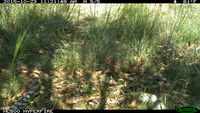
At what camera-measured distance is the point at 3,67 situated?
2.82 m

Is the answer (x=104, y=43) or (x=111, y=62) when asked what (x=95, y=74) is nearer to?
(x=111, y=62)

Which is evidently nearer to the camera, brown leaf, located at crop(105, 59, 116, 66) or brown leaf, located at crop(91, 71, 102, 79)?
brown leaf, located at crop(91, 71, 102, 79)

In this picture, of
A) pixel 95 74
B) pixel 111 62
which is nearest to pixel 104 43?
pixel 111 62

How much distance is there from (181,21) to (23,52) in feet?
5.99

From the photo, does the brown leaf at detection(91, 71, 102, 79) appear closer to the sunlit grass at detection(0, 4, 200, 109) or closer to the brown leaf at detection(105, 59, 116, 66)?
the sunlit grass at detection(0, 4, 200, 109)

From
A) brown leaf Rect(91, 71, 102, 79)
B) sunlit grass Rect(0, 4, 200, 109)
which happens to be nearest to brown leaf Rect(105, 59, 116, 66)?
sunlit grass Rect(0, 4, 200, 109)

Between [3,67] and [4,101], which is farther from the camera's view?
[3,67]

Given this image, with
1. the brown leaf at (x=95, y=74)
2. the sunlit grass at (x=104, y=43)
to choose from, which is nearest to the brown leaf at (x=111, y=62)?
the sunlit grass at (x=104, y=43)

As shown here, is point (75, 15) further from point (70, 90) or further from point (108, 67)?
point (70, 90)

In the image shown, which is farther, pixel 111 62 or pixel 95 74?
pixel 111 62

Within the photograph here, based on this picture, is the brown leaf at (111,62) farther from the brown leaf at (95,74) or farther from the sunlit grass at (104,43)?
the brown leaf at (95,74)

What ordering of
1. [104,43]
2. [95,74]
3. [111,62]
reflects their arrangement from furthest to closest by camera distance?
1. [104,43]
2. [111,62]
3. [95,74]

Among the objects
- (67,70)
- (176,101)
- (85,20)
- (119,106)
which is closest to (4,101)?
(67,70)

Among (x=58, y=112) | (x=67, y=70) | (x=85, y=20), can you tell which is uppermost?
(x=85, y=20)
